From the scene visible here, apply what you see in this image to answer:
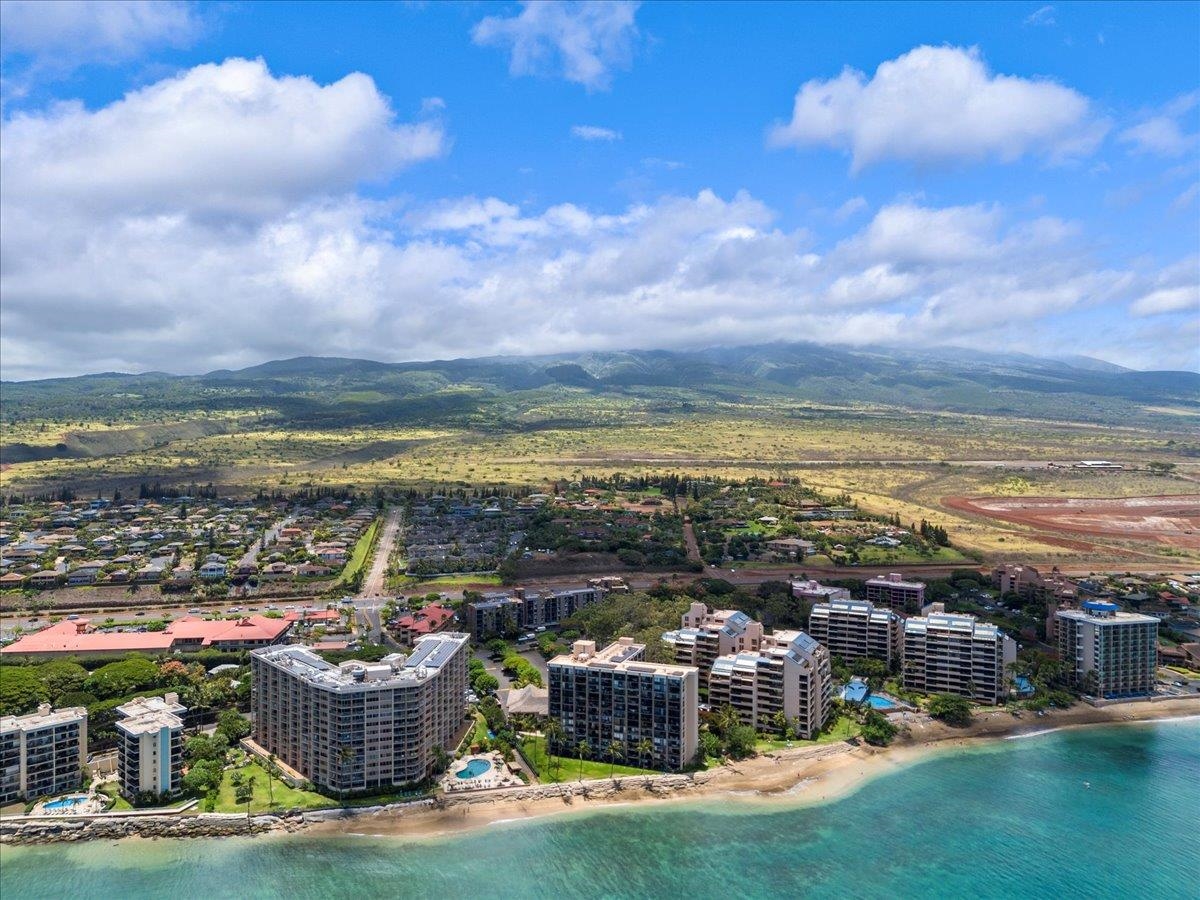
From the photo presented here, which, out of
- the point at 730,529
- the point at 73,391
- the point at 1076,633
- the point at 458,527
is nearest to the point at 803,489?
the point at 730,529

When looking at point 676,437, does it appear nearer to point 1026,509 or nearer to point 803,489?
point 803,489

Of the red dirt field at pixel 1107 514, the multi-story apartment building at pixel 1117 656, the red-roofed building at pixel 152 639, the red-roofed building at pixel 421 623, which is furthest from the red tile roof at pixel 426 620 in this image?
the red dirt field at pixel 1107 514

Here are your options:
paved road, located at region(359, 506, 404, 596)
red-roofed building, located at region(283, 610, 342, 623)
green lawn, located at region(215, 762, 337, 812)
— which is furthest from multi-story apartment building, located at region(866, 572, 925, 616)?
green lawn, located at region(215, 762, 337, 812)

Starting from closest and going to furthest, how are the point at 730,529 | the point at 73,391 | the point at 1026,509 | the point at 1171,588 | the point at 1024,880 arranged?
the point at 1024,880
the point at 1171,588
the point at 730,529
the point at 1026,509
the point at 73,391

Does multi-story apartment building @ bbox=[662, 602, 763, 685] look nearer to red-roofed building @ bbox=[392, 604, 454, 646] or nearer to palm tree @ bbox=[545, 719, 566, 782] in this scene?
palm tree @ bbox=[545, 719, 566, 782]

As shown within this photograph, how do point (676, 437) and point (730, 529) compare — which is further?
point (676, 437)

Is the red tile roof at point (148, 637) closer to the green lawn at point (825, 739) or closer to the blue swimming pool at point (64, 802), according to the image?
the blue swimming pool at point (64, 802)

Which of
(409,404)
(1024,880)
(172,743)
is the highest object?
(409,404)
